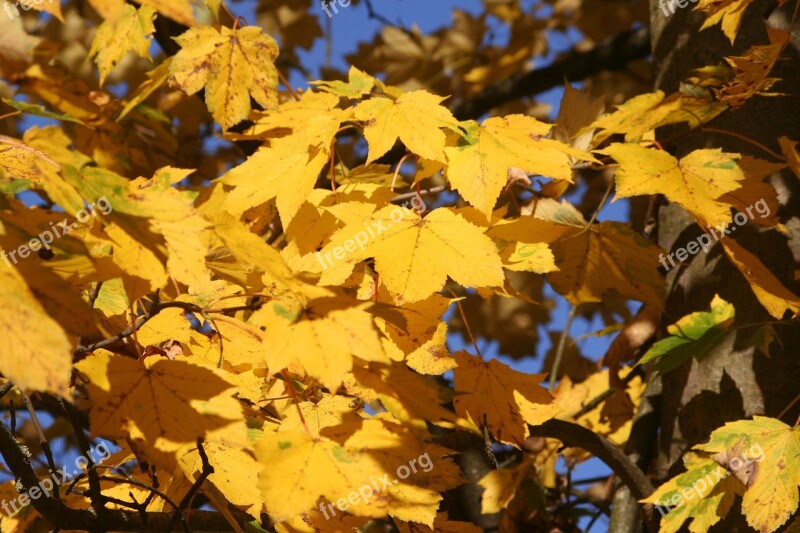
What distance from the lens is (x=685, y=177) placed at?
1325 mm

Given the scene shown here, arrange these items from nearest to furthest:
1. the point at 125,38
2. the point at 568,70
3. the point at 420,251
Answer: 1. the point at 420,251
2. the point at 125,38
3. the point at 568,70

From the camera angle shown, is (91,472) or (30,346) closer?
(30,346)

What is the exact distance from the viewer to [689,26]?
1.92 m

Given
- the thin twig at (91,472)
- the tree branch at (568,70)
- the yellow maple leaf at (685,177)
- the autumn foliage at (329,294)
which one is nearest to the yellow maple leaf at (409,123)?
the autumn foliage at (329,294)

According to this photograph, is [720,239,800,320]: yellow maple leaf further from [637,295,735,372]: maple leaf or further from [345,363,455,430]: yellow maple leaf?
[345,363,455,430]: yellow maple leaf

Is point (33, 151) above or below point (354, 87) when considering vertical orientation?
above

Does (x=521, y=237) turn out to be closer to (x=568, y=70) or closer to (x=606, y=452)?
(x=606, y=452)

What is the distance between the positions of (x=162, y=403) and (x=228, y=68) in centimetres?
82

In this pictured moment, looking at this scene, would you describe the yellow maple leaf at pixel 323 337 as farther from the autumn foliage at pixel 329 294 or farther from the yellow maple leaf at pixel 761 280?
the yellow maple leaf at pixel 761 280

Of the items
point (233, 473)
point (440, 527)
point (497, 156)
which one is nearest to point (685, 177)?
point (497, 156)

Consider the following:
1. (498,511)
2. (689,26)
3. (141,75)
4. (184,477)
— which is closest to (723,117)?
(689,26)

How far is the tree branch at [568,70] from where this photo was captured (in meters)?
2.75

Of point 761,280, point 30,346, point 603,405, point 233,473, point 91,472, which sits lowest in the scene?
point 603,405

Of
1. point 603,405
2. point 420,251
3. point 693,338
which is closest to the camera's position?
point 420,251
